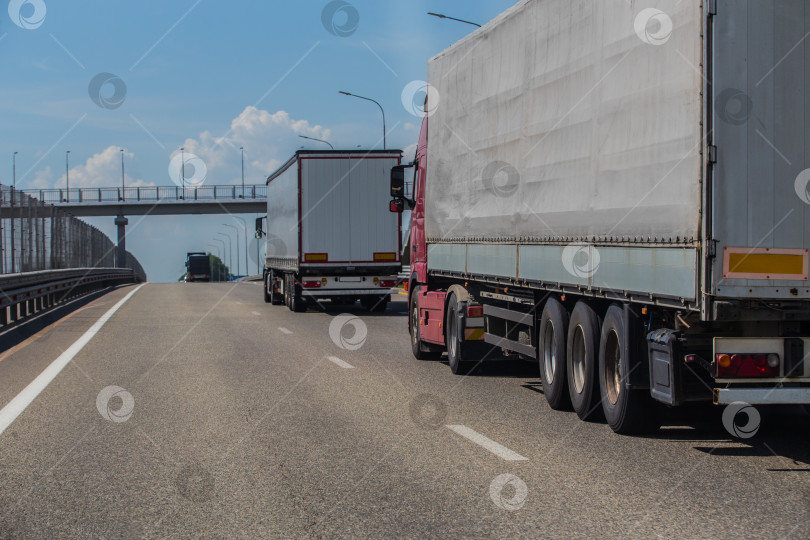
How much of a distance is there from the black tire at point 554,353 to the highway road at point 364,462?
0.23 metres

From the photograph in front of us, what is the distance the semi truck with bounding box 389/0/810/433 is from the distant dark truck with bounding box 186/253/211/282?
95.5m

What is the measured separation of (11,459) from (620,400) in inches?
178

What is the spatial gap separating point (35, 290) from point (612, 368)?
17.4 meters

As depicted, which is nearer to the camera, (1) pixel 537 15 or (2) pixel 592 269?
(2) pixel 592 269

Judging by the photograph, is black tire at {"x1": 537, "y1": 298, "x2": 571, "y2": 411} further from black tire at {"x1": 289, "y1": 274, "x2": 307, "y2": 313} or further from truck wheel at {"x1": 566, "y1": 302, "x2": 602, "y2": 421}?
black tire at {"x1": 289, "y1": 274, "x2": 307, "y2": 313}

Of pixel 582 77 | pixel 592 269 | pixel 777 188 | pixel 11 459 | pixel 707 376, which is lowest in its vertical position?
pixel 11 459

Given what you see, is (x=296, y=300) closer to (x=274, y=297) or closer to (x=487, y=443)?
(x=274, y=297)

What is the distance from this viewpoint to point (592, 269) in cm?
857

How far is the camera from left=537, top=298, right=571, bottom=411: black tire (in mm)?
9336

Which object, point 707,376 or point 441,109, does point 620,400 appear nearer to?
point 707,376

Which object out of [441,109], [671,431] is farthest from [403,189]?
[671,431]

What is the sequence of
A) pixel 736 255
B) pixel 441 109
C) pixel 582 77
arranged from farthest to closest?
pixel 441 109, pixel 582 77, pixel 736 255

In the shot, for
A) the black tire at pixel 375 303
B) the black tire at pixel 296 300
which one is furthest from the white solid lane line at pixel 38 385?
the black tire at pixel 375 303

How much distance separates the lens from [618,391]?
808 cm
